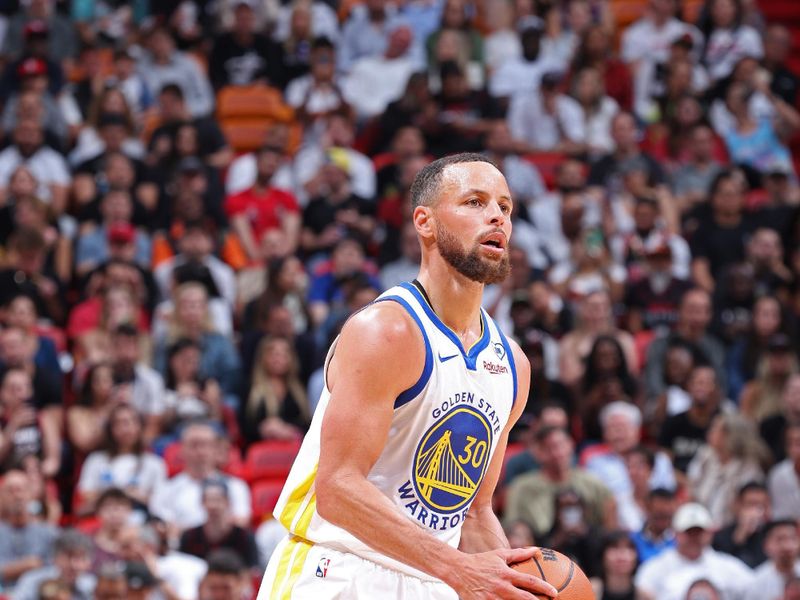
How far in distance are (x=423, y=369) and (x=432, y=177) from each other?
0.65 m

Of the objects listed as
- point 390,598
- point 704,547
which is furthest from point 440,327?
point 704,547

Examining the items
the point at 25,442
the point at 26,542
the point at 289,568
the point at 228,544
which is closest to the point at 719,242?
the point at 228,544

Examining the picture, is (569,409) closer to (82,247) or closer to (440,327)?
(82,247)

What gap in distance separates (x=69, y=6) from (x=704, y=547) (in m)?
9.79

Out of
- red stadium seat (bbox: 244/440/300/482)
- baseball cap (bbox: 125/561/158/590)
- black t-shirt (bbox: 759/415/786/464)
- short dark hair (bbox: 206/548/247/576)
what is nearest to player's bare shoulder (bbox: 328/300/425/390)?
short dark hair (bbox: 206/548/247/576)

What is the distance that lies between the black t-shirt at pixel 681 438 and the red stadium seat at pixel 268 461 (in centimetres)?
289

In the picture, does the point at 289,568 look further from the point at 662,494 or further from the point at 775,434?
the point at 775,434

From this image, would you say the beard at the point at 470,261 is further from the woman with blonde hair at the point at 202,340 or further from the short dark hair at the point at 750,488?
the woman with blonde hair at the point at 202,340

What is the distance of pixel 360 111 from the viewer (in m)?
14.9

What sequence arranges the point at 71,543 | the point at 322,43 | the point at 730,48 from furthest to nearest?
the point at 730,48
the point at 322,43
the point at 71,543

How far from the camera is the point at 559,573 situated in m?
4.14

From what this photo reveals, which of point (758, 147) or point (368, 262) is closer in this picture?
point (368, 262)

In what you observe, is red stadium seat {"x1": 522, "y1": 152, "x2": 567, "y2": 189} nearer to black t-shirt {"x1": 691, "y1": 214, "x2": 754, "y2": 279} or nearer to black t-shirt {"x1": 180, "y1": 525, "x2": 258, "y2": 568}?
black t-shirt {"x1": 691, "y1": 214, "x2": 754, "y2": 279}

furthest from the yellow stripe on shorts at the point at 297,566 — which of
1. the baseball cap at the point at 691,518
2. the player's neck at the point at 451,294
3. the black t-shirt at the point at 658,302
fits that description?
the black t-shirt at the point at 658,302
